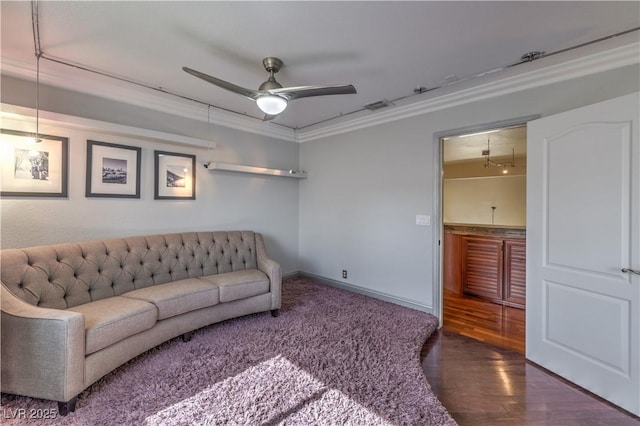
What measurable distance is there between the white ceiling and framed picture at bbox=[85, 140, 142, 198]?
651mm

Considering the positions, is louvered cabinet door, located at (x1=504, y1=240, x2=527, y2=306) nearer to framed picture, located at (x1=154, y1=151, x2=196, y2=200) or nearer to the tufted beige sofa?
the tufted beige sofa

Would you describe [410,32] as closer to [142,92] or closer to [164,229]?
[142,92]

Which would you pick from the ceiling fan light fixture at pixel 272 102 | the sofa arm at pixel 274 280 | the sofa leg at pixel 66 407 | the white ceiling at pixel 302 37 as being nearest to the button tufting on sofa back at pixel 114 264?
the sofa arm at pixel 274 280

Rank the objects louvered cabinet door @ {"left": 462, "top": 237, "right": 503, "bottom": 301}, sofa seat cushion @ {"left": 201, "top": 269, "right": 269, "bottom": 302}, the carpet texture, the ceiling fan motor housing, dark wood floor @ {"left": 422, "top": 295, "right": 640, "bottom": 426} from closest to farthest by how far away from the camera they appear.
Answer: the carpet texture
dark wood floor @ {"left": 422, "top": 295, "right": 640, "bottom": 426}
the ceiling fan motor housing
sofa seat cushion @ {"left": 201, "top": 269, "right": 269, "bottom": 302}
louvered cabinet door @ {"left": 462, "top": 237, "right": 503, "bottom": 301}

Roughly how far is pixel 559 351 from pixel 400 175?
2.26m

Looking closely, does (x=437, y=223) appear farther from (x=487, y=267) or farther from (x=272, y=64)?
(x=272, y=64)

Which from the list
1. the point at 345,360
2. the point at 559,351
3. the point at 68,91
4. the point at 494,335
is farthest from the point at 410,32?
the point at 68,91

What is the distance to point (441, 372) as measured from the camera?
2.20 m

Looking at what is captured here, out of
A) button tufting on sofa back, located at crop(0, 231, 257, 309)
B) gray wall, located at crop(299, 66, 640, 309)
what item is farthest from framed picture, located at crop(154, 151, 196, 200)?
gray wall, located at crop(299, 66, 640, 309)

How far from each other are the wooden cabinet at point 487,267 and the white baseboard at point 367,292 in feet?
3.99

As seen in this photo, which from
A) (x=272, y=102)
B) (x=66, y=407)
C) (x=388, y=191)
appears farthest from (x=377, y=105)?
(x=66, y=407)

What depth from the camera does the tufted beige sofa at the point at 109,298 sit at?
1.68 meters

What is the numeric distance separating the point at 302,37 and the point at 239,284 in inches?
91.3

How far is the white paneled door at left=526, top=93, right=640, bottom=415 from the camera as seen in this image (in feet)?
6.05
